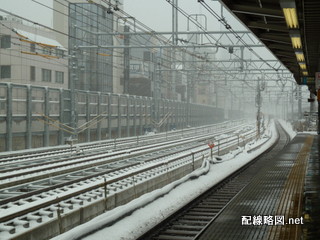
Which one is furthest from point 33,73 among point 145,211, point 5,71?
point 145,211

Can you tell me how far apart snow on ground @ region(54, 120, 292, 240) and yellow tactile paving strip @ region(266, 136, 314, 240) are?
7.25ft

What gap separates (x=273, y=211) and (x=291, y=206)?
52cm

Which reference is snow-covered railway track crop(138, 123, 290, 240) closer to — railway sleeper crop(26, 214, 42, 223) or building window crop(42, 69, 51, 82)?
railway sleeper crop(26, 214, 42, 223)

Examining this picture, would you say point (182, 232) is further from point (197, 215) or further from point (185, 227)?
point (197, 215)

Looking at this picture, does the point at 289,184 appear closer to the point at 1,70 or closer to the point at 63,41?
the point at 1,70

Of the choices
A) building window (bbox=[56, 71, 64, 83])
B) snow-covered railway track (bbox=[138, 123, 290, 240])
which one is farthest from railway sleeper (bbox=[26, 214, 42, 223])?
building window (bbox=[56, 71, 64, 83])

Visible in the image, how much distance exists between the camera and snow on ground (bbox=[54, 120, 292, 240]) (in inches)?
312

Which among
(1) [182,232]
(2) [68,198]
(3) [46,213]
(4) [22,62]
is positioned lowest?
(1) [182,232]

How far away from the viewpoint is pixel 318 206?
893cm

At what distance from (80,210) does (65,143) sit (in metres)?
17.6

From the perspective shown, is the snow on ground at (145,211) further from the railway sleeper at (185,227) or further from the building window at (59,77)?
the building window at (59,77)

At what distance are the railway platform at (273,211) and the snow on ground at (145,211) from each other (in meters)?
1.24

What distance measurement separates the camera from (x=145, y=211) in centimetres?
1000

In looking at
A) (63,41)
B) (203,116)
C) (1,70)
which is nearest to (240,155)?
(1,70)
